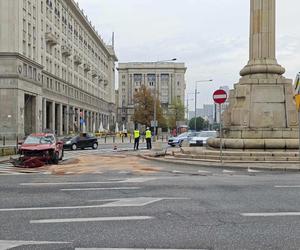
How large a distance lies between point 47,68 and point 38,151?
58.2 m

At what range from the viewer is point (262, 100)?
21.4 m

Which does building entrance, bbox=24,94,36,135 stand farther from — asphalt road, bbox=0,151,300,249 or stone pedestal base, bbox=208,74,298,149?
asphalt road, bbox=0,151,300,249

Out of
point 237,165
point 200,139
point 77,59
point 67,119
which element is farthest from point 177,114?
point 237,165

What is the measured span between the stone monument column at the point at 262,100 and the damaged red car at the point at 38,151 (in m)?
7.82

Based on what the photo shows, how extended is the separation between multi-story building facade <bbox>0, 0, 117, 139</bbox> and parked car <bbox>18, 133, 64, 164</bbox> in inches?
1495

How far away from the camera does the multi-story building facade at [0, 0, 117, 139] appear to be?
59.2 metres

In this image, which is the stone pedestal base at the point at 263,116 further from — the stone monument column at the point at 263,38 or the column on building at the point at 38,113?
the column on building at the point at 38,113

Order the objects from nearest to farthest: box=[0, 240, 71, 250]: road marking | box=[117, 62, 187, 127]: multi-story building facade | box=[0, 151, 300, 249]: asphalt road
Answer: box=[0, 240, 71, 250]: road marking
box=[0, 151, 300, 249]: asphalt road
box=[117, 62, 187, 127]: multi-story building facade

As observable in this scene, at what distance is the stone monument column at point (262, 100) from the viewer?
21.1 meters

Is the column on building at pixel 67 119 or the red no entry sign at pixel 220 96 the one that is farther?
the column on building at pixel 67 119

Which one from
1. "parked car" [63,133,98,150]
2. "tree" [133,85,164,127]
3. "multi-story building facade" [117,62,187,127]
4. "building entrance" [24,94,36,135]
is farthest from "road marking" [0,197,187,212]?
"multi-story building facade" [117,62,187,127]

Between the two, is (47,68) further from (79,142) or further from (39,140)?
(39,140)

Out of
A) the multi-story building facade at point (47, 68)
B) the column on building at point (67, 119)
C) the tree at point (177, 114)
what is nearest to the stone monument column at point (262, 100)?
the multi-story building facade at point (47, 68)

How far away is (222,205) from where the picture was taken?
8.98 metres
